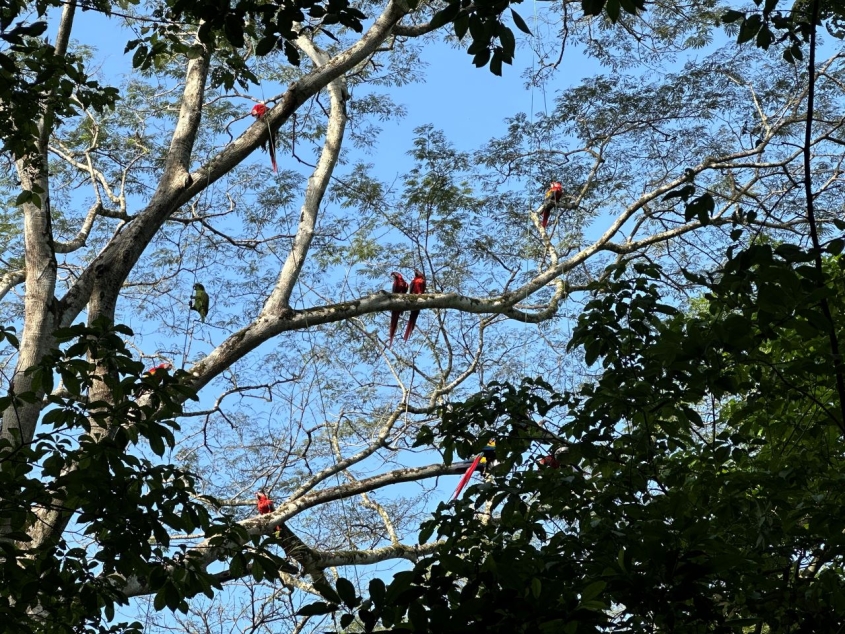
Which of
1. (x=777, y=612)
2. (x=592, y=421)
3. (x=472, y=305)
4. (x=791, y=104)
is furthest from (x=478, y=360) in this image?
(x=777, y=612)

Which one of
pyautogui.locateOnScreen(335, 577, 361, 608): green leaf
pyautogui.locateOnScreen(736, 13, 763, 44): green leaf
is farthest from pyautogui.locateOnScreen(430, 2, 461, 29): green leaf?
pyautogui.locateOnScreen(335, 577, 361, 608): green leaf

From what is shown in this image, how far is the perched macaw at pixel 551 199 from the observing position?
543 centimetres

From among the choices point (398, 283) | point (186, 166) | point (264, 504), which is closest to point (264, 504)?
point (264, 504)

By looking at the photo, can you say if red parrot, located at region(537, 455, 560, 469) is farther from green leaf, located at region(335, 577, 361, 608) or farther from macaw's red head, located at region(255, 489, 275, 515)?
macaw's red head, located at region(255, 489, 275, 515)

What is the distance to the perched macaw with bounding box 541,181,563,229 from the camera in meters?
5.43

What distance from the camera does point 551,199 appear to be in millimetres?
5484

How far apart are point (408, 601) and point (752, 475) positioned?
0.99 m

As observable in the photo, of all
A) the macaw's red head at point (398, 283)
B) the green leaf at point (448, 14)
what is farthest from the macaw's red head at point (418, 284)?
the green leaf at point (448, 14)

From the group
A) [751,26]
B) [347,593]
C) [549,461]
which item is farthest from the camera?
[549,461]

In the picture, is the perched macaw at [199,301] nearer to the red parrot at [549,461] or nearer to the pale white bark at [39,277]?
the pale white bark at [39,277]

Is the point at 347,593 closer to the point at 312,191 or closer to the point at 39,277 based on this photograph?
the point at 39,277

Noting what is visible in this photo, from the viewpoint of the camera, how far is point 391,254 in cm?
661

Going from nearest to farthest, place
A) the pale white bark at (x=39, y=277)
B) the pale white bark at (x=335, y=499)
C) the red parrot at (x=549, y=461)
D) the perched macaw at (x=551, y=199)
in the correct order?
the red parrot at (x=549, y=461)
the pale white bark at (x=39, y=277)
the pale white bark at (x=335, y=499)
the perched macaw at (x=551, y=199)

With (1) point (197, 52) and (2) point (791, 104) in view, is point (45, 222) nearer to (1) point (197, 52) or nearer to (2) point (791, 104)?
(1) point (197, 52)
